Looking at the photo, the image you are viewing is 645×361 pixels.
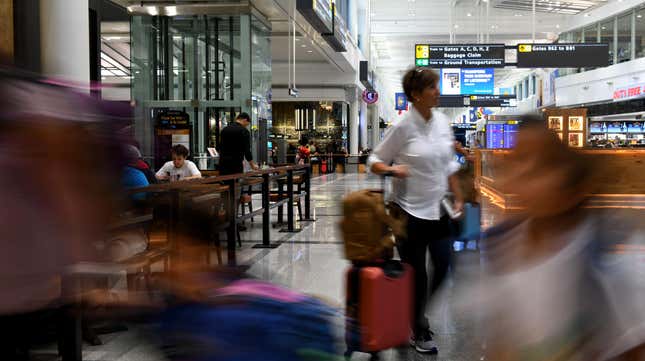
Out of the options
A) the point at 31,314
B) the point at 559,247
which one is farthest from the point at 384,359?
the point at 31,314

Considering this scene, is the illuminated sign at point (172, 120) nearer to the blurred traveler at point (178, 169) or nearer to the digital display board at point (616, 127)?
the blurred traveler at point (178, 169)

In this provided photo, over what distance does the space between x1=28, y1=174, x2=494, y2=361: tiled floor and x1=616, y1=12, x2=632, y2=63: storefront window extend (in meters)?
20.9

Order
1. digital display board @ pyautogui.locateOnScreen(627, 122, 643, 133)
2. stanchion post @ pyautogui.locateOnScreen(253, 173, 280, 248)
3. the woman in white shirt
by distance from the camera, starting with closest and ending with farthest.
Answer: the woman in white shirt
stanchion post @ pyautogui.locateOnScreen(253, 173, 280, 248)
digital display board @ pyautogui.locateOnScreen(627, 122, 643, 133)

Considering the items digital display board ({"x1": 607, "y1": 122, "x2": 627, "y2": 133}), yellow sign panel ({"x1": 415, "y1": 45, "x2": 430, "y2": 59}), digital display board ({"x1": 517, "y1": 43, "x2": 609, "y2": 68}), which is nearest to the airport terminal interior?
digital display board ({"x1": 517, "y1": 43, "x2": 609, "y2": 68})

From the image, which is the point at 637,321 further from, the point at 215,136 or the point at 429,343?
the point at 215,136

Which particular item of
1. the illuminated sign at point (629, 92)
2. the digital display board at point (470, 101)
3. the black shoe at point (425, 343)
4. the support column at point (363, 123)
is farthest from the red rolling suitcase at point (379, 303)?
the support column at point (363, 123)

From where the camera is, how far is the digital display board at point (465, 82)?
1019 inches

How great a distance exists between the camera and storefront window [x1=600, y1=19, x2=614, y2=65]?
27438 millimetres

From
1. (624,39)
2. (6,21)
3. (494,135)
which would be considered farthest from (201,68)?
(624,39)

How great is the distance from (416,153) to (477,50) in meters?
16.4

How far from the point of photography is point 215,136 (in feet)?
47.5

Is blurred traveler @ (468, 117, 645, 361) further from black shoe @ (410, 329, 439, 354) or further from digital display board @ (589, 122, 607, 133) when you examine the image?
digital display board @ (589, 122, 607, 133)

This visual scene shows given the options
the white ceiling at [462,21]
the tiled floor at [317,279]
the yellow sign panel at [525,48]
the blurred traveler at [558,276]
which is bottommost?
the tiled floor at [317,279]

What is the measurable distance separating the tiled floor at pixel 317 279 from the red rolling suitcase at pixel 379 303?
178 mm
